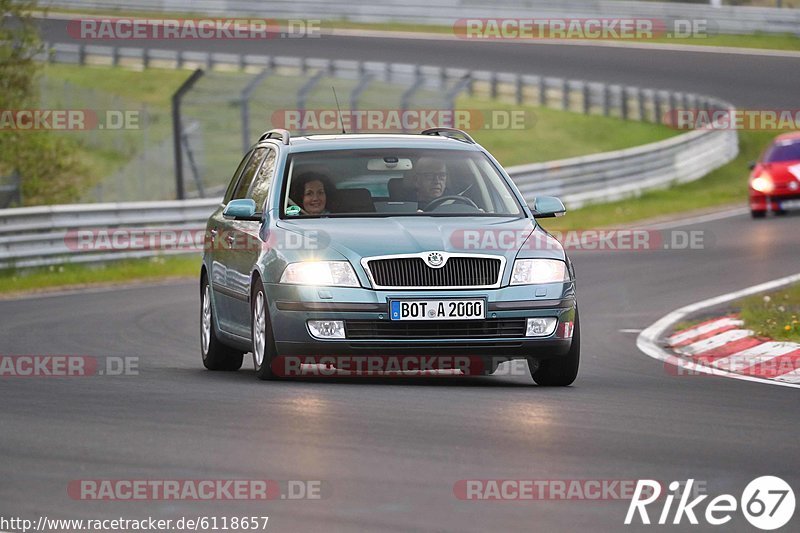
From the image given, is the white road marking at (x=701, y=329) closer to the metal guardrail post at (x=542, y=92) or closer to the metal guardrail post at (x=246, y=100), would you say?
the metal guardrail post at (x=246, y=100)

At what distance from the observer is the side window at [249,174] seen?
12.2m

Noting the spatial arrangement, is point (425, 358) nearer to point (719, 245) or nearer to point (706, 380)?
point (706, 380)

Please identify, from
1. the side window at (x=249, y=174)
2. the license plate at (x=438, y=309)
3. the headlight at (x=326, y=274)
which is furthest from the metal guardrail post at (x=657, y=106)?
the headlight at (x=326, y=274)

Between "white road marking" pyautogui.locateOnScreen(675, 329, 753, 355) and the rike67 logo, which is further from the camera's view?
"white road marking" pyautogui.locateOnScreen(675, 329, 753, 355)

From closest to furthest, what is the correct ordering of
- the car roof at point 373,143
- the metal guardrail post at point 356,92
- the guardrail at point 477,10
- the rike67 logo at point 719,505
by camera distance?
the rike67 logo at point 719,505
the car roof at point 373,143
the metal guardrail post at point 356,92
the guardrail at point 477,10

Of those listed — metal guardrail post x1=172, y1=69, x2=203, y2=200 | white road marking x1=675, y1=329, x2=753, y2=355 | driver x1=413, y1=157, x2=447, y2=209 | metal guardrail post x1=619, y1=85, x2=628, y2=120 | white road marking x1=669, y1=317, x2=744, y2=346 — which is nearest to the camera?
driver x1=413, y1=157, x2=447, y2=209

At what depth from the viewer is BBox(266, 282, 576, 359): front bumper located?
10047 millimetres

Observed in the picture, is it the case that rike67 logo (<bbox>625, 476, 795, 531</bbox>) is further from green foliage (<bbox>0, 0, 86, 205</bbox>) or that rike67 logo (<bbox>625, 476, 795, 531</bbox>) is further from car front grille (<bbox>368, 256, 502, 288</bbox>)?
green foliage (<bbox>0, 0, 86, 205</bbox>)

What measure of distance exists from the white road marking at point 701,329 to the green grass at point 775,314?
0.38 ft

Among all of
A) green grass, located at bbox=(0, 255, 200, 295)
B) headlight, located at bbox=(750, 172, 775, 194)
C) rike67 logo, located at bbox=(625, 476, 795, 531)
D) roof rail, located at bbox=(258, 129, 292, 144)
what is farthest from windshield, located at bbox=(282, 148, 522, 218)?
headlight, located at bbox=(750, 172, 775, 194)

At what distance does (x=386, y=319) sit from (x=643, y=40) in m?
44.6

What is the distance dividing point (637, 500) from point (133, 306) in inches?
455

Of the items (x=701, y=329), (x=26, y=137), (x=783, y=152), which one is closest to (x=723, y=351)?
(x=701, y=329)

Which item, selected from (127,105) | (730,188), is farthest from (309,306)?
(730,188)
